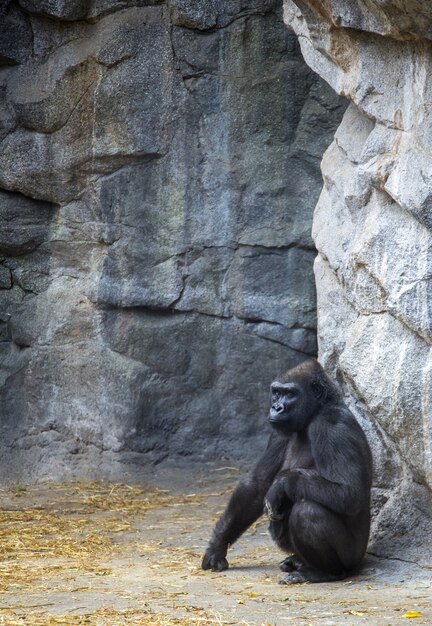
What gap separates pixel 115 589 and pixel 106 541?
48.7 inches

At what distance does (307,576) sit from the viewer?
546cm

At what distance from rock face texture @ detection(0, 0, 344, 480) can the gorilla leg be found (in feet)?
8.79

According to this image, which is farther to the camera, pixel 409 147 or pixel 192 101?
pixel 192 101

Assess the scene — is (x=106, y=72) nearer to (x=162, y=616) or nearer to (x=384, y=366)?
(x=384, y=366)

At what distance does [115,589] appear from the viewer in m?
5.21

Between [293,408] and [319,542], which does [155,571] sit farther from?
[293,408]

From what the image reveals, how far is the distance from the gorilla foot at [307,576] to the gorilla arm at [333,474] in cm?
32

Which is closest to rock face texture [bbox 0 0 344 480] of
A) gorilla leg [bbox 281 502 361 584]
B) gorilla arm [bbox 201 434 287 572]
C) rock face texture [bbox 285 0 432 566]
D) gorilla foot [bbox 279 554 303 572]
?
rock face texture [bbox 285 0 432 566]

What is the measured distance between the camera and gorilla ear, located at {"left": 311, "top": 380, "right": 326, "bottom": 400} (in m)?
5.78

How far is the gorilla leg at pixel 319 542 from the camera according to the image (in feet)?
17.9

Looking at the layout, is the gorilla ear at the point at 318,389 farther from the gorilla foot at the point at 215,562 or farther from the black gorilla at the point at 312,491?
the gorilla foot at the point at 215,562

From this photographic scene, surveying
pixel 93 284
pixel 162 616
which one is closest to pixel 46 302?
pixel 93 284

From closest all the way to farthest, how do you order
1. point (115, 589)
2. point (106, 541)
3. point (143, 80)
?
point (115, 589), point (106, 541), point (143, 80)

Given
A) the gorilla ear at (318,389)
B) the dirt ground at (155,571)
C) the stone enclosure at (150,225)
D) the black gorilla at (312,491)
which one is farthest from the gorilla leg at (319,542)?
the stone enclosure at (150,225)
